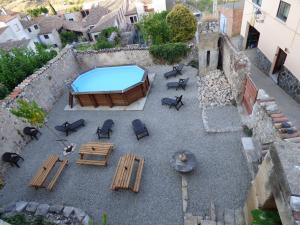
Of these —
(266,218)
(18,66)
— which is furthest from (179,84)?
(18,66)

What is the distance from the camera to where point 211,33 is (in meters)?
11.6

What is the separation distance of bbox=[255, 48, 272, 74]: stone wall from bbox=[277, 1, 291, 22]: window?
2.87 meters

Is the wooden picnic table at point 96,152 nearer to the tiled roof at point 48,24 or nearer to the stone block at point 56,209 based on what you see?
the stone block at point 56,209

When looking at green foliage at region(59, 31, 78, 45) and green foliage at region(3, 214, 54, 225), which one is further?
green foliage at region(59, 31, 78, 45)

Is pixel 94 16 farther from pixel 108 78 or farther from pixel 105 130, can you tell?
pixel 105 130

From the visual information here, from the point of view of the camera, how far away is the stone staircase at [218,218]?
6.16 meters

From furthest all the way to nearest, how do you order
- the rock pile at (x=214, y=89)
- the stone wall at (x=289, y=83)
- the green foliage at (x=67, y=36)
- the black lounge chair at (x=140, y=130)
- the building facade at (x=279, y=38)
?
the green foliage at (x=67, y=36)
the stone wall at (x=289, y=83)
the building facade at (x=279, y=38)
the rock pile at (x=214, y=89)
the black lounge chair at (x=140, y=130)

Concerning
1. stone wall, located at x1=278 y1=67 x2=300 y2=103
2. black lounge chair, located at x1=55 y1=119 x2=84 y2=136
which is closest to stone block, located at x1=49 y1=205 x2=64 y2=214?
black lounge chair, located at x1=55 y1=119 x2=84 y2=136

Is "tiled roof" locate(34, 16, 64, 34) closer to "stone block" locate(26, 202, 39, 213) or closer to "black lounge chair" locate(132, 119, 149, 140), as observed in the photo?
"black lounge chair" locate(132, 119, 149, 140)

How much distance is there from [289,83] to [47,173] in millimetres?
13988

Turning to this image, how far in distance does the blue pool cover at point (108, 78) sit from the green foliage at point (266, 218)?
32.7 ft

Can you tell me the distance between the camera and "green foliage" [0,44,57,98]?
12.4 meters

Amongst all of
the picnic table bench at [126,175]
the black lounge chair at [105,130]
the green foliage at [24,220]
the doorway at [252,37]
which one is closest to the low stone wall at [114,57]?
the black lounge chair at [105,130]

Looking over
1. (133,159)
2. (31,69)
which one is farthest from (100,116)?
(31,69)
